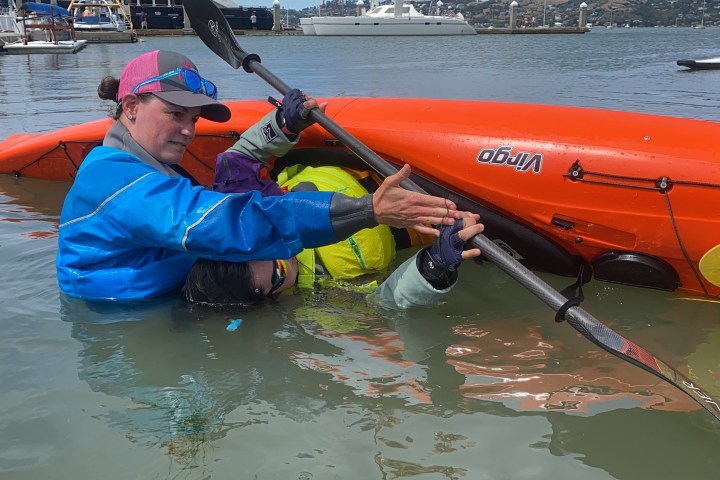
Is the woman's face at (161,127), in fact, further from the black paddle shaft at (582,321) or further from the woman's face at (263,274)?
the black paddle shaft at (582,321)

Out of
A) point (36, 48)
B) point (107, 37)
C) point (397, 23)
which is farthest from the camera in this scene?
point (397, 23)

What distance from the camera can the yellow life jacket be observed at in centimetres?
298

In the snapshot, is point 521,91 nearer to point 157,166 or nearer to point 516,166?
point 516,166

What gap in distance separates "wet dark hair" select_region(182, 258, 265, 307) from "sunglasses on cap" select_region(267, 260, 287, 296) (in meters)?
0.07

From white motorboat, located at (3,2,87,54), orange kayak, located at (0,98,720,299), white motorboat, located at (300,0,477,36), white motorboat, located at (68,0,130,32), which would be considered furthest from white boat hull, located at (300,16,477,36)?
orange kayak, located at (0,98,720,299)

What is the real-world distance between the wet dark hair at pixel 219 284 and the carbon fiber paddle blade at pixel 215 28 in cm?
199

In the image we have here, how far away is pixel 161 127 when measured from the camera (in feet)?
7.82

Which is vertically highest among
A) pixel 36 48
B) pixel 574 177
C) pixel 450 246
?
pixel 36 48

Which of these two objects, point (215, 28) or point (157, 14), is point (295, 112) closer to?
point (215, 28)

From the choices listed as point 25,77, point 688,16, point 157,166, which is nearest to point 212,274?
point 157,166

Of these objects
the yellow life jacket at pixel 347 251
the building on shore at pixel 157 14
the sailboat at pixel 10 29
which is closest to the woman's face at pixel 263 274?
the yellow life jacket at pixel 347 251

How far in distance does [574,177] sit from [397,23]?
1946 inches

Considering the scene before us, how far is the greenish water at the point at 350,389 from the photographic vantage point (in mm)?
1780

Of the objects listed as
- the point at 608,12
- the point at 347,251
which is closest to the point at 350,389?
the point at 347,251
